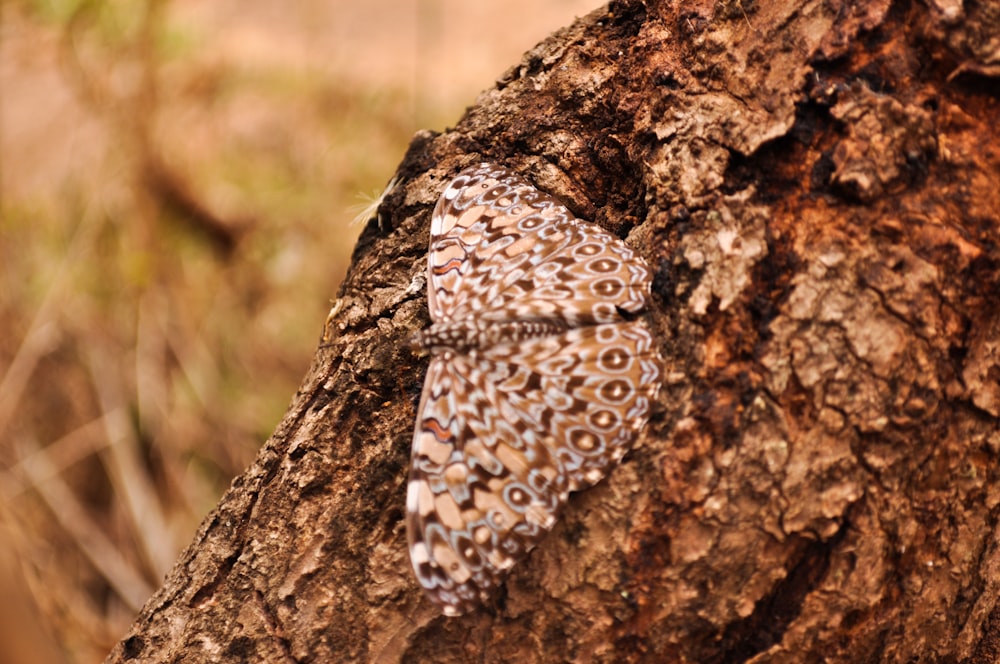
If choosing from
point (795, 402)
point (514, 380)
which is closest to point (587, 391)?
point (514, 380)

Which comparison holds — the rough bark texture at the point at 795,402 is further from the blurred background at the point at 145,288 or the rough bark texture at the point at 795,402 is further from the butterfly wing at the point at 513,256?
the blurred background at the point at 145,288

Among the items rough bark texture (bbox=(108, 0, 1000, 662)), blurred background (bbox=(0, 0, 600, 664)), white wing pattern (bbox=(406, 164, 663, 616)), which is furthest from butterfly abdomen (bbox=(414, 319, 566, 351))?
blurred background (bbox=(0, 0, 600, 664))

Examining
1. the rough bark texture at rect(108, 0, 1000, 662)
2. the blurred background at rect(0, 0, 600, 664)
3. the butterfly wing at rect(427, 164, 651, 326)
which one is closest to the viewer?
the rough bark texture at rect(108, 0, 1000, 662)

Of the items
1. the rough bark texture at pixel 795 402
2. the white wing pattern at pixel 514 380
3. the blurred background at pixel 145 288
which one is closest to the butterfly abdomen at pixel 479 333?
the white wing pattern at pixel 514 380

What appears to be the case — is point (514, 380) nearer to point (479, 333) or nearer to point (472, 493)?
point (479, 333)

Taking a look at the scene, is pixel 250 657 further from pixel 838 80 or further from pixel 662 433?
pixel 838 80

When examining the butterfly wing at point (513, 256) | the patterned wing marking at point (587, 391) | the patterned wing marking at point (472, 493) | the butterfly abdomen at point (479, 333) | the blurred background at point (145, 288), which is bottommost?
the blurred background at point (145, 288)

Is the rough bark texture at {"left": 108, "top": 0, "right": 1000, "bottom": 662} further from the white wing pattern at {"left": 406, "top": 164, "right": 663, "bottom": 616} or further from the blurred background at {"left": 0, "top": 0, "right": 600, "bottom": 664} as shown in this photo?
the blurred background at {"left": 0, "top": 0, "right": 600, "bottom": 664}
